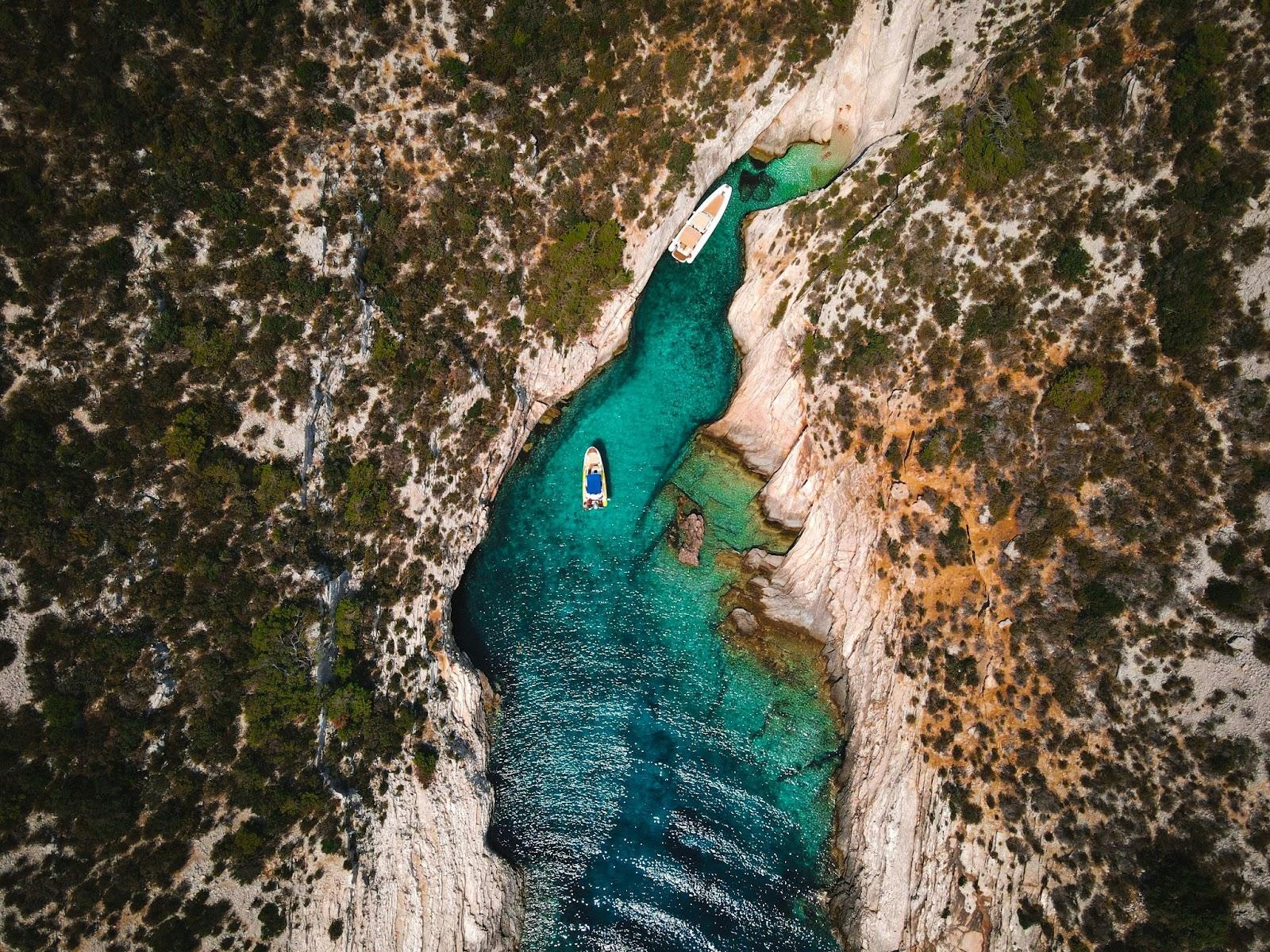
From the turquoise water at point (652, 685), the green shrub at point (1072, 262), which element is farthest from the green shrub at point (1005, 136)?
the turquoise water at point (652, 685)

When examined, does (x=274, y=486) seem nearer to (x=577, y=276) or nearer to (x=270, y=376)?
(x=270, y=376)

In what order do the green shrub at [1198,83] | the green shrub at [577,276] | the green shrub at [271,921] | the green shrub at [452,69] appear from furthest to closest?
the green shrub at [577,276] < the green shrub at [452,69] < the green shrub at [271,921] < the green shrub at [1198,83]

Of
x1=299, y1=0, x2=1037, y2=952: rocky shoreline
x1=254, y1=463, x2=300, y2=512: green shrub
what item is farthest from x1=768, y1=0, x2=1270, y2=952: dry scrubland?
x1=254, y1=463, x2=300, y2=512: green shrub

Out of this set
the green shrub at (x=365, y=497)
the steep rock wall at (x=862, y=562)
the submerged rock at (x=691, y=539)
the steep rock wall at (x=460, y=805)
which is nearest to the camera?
the steep rock wall at (x=460, y=805)

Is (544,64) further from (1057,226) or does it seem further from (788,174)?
(1057,226)

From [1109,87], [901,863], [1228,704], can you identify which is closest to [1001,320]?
[1109,87]

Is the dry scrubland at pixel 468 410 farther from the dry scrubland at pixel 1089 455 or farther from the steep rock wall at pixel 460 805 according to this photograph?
the steep rock wall at pixel 460 805
